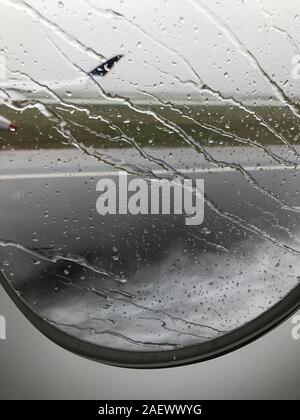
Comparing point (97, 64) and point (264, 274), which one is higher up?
point (97, 64)

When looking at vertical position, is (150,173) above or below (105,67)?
below

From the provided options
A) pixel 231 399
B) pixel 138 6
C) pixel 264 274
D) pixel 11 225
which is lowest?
pixel 231 399

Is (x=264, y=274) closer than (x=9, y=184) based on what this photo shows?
No

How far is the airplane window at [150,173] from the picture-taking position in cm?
128

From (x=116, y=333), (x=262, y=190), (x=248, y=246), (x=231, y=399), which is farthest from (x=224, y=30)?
(x=231, y=399)

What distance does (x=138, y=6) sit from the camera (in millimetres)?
1261

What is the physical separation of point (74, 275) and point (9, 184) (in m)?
0.30

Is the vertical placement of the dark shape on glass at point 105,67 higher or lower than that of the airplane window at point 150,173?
higher

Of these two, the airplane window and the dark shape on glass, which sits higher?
the dark shape on glass

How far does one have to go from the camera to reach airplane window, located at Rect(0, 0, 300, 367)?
50.2 inches

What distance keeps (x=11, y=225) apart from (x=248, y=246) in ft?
2.14

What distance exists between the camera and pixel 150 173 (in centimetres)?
137

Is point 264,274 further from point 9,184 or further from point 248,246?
point 9,184

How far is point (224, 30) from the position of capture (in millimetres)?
1297
